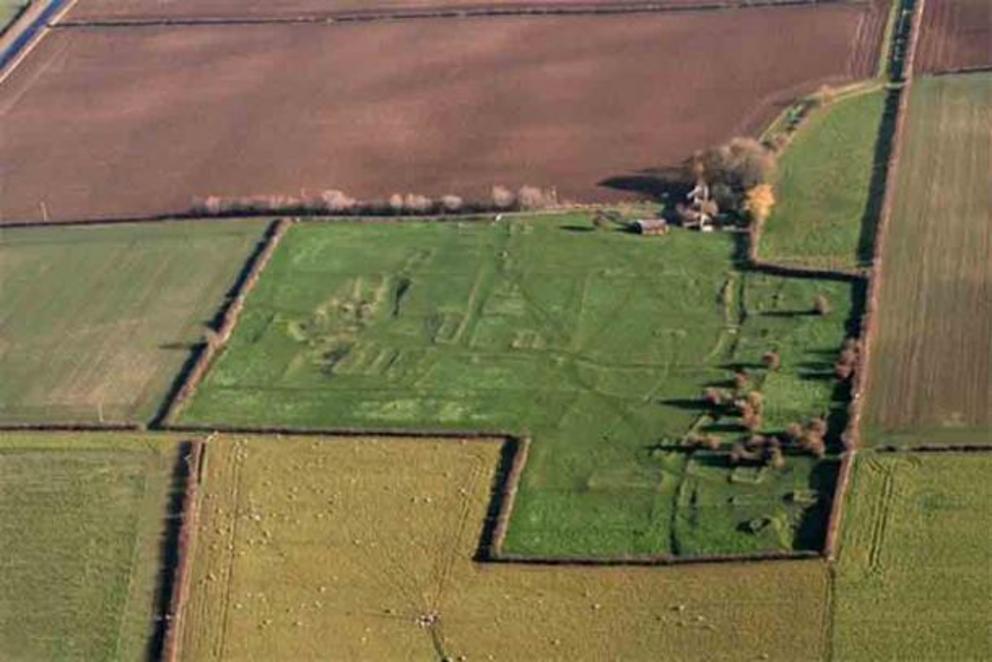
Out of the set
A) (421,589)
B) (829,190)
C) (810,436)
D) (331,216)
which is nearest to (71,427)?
(421,589)

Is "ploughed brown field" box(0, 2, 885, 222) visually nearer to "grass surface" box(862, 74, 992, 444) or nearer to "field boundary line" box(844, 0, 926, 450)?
"field boundary line" box(844, 0, 926, 450)

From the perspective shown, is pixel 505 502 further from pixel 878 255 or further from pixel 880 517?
pixel 878 255

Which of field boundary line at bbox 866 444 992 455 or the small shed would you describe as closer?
field boundary line at bbox 866 444 992 455

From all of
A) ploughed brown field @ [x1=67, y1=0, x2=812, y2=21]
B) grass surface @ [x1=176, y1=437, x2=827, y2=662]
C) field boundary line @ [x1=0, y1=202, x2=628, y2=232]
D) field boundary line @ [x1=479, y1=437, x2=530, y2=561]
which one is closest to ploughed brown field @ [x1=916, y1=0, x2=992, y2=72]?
ploughed brown field @ [x1=67, y1=0, x2=812, y2=21]

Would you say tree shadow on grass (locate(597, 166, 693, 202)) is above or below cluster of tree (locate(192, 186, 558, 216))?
above

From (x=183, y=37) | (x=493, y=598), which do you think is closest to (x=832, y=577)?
(x=493, y=598)

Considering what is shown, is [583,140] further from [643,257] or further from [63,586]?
[63,586]

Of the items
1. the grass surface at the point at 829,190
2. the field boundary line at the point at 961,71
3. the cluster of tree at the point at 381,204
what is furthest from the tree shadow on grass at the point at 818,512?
the field boundary line at the point at 961,71

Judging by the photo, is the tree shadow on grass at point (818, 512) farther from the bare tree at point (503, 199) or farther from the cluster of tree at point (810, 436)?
the bare tree at point (503, 199)
